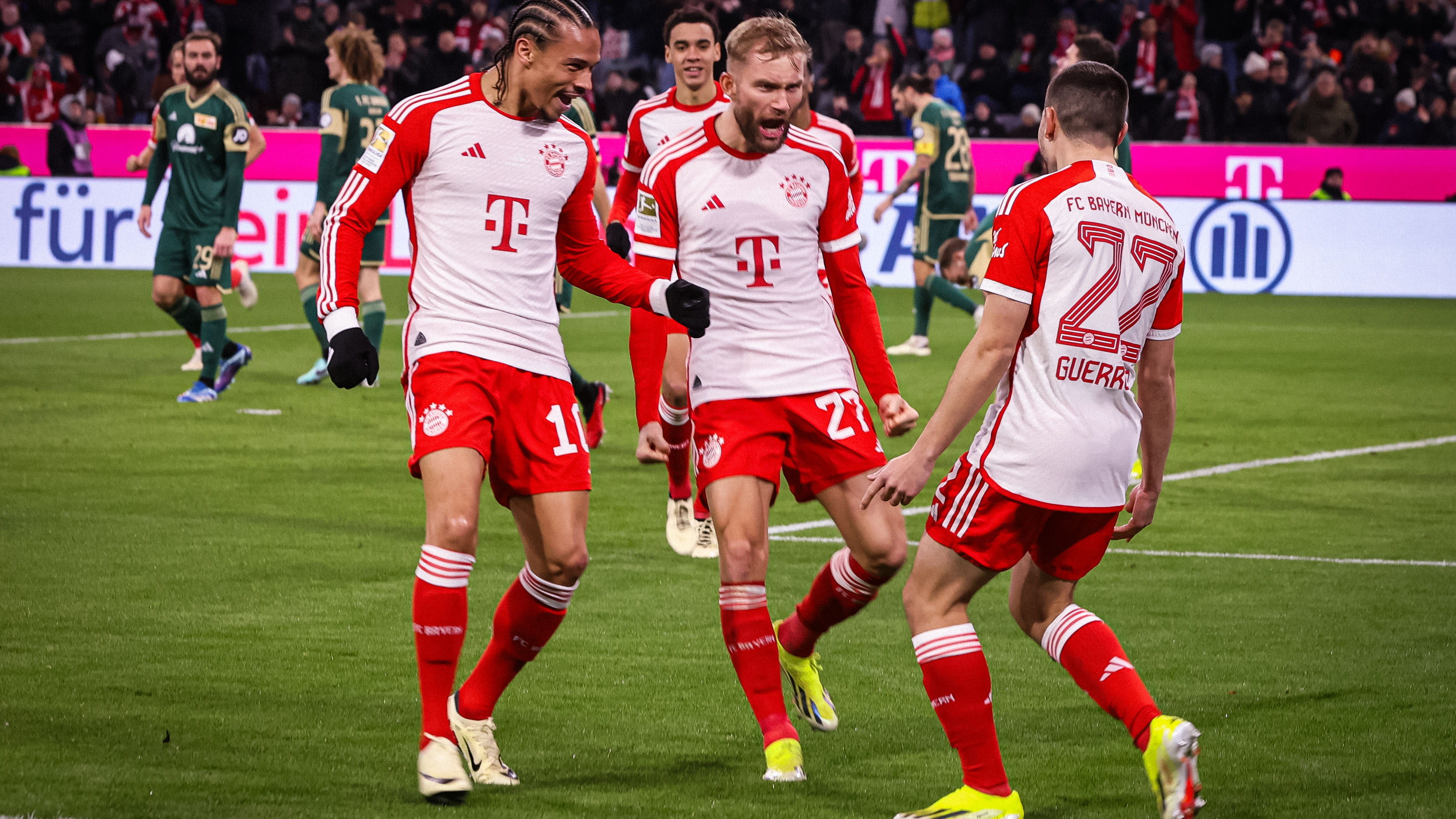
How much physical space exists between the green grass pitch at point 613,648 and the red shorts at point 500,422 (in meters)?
0.76

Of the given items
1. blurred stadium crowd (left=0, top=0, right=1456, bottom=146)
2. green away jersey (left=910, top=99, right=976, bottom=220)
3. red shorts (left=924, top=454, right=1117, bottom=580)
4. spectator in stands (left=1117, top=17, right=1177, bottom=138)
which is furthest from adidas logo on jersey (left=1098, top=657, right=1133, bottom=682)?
spectator in stands (left=1117, top=17, right=1177, bottom=138)

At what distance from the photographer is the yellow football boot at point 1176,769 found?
151 inches

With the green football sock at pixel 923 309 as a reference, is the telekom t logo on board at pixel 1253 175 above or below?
above

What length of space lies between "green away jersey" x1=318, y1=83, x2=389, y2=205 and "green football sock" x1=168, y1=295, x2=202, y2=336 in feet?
3.71

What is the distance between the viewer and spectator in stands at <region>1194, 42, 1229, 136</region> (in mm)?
24391

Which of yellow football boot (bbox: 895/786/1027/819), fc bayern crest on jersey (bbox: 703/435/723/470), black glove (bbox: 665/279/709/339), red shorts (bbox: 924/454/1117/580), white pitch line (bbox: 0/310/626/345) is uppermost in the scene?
black glove (bbox: 665/279/709/339)

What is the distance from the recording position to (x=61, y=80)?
86.6 feet

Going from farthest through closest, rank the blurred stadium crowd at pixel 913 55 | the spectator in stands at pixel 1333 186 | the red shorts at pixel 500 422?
the blurred stadium crowd at pixel 913 55 → the spectator in stands at pixel 1333 186 → the red shorts at pixel 500 422

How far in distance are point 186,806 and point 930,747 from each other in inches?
76.8

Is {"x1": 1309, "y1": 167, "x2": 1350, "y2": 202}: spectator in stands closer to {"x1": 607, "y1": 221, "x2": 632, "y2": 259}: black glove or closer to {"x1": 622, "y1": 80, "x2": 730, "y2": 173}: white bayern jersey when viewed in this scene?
{"x1": 622, "y1": 80, "x2": 730, "y2": 173}: white bayern jersey

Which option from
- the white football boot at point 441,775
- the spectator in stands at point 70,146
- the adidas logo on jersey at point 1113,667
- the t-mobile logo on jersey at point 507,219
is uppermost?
the t-mobile logo on jersey at point 507,219

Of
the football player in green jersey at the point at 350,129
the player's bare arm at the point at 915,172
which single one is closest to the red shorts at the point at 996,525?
the football player in green jersey at the point at 350,129

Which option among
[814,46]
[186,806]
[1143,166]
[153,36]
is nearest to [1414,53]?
[1143,166]

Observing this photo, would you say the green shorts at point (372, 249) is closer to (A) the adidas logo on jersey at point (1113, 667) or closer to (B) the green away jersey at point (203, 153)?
(B) the green away jersey at point (203, 153)
